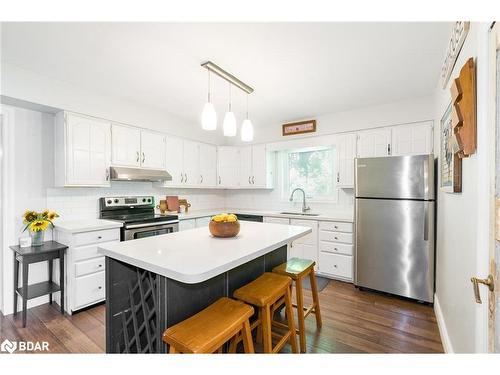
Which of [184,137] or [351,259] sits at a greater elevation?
[184,137]

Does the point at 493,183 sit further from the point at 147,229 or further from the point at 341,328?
the point at 147,229

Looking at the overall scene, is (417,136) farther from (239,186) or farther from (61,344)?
(61,344)

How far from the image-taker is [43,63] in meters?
2.26

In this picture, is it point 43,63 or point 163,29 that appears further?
point 43,63

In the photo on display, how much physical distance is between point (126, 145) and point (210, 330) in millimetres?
2767

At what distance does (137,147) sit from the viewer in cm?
334

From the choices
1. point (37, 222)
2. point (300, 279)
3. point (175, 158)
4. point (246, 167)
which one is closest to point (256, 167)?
point (246, 167)

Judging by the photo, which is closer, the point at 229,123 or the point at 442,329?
the point at 229,123

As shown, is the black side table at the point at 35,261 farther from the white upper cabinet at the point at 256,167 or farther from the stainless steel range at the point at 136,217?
the white upper cabinet at the point at 256,167

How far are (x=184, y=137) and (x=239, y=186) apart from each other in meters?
1.33

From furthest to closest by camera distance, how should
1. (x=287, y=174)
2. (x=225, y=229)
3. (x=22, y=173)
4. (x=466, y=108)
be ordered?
(x=287, y=174)
(x=22, y=173)
(x=225, y=229)
(x=466, y=108)

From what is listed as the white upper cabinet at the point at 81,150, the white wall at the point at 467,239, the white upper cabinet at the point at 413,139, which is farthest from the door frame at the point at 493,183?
the white upper cabinet at the point at 81,150
